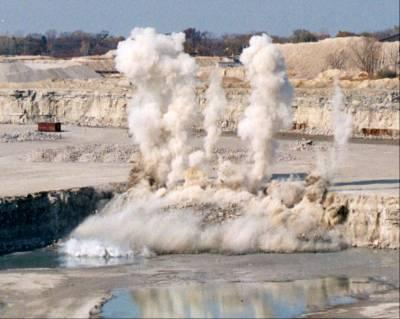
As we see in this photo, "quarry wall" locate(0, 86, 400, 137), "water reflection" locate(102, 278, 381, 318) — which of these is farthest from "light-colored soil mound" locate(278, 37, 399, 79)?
"water reflection" locate(102, 278, 381, 318)

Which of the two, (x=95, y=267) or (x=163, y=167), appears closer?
(x=95, y=267)

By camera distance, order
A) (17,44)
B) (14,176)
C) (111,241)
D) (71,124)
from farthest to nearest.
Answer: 1. (17,44)
2. (71,124)
3. (14,176)
4. (111,241)

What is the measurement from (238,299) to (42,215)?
11887mm

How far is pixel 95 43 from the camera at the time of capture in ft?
553

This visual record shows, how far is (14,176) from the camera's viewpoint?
152ft

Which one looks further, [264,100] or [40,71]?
[40,71]

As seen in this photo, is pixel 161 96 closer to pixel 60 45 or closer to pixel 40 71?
pixel 40 71

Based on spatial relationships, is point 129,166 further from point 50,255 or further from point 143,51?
point 50,255

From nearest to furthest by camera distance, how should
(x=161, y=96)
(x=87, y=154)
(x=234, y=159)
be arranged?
(x=161, y=96), (x=234, y=159), (x=87, y=154)

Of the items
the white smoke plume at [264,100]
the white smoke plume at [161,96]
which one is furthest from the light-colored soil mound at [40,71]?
the white smoke plume at [264,100]

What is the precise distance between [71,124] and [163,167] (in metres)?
37.4

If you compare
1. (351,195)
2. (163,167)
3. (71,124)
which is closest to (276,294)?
(351,195)

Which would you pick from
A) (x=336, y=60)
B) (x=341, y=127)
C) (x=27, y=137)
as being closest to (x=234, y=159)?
(x=341, y=127)

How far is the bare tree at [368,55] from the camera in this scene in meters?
96.1
